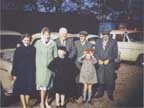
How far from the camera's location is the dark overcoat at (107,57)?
26.0ft

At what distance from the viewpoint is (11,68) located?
7.56 metres

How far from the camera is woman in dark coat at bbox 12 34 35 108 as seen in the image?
755 cm

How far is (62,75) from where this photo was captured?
305 inches

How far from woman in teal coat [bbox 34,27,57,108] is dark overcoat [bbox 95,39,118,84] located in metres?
0.81

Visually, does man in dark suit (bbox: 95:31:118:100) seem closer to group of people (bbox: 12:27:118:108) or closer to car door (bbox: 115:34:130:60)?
group of people (bbox: 12:27:118:108)

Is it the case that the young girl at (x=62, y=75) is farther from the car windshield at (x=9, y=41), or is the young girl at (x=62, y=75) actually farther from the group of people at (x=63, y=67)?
the car windshield at (x=9, y=41)

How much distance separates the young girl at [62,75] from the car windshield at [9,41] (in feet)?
2.31

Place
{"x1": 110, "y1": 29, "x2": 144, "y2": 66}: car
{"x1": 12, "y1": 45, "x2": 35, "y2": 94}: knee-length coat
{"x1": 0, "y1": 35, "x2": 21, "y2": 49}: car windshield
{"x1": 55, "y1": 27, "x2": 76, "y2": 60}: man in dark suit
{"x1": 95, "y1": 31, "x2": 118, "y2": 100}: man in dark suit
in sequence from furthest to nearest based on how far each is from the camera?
{"x1": 110, "y1": 29, "x2": 144, "y2": 66}: car → {"x1": 95, "y1": 31, "x2": 118, "y2": 100}: man in dark suit → {"x1": 55, "y1": 27, "x2": 76, "y2": 60}: man in dark suit → {"x1": 0, "y1": 35, "x2": 21, "y2": 49}: car windshield → {"x1": 12, "y1": 45, "x2": 35, "y2": 94}: knee-length coat

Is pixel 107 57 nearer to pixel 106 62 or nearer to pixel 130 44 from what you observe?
pixel 106 62

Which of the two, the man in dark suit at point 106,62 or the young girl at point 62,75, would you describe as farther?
the man in dark suit at point 106,62

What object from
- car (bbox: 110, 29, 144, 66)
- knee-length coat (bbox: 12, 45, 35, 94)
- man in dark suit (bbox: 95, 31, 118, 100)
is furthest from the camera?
car (bbox: 110, 29, 144, 66)

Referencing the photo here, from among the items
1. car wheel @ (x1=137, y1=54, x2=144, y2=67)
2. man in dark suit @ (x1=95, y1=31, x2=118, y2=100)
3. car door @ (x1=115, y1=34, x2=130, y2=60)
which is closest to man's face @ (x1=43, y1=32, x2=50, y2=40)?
man in dark suit @ (x1=95, y1=31, x2=118, y2=100)

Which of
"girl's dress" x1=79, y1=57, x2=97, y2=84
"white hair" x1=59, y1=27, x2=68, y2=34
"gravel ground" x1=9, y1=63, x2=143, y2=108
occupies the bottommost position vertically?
"gravel ground" x1=9, y1=63, x2=143, y2=108

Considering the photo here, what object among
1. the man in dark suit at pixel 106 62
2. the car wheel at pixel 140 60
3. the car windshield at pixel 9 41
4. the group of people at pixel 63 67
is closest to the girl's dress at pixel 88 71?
the group of people at pixel 63 67
